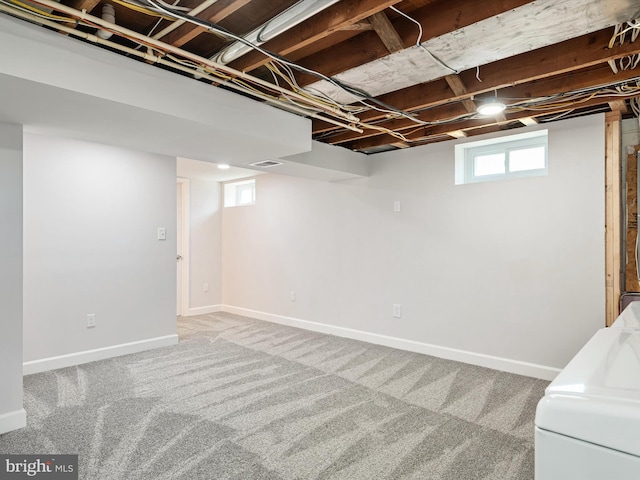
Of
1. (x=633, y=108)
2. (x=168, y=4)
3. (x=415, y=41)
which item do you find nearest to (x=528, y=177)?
(x=633, y=108)

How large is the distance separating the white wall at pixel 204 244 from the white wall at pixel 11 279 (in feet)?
11.8

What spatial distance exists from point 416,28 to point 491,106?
0.99m

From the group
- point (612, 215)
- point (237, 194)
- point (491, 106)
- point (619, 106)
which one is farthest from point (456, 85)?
point (237, 194)

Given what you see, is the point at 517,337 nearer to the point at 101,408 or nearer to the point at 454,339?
the point at 454,339

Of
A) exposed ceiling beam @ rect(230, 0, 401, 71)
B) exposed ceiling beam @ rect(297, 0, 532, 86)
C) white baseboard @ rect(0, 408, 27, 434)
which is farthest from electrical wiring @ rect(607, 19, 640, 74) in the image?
white baseboard @ rect(0, 408, 27, 434)

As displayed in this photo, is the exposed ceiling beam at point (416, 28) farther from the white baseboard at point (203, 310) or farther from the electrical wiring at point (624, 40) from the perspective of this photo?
the white baseboard at point (203, 310)

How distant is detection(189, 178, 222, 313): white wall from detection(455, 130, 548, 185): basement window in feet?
13.3

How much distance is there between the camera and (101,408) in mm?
2658

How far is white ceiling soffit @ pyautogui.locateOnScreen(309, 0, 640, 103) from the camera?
5.55ft

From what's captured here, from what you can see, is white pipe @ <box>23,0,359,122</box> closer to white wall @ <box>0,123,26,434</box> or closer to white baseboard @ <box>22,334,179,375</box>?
white wall @ <box>0,123,26,434</box>

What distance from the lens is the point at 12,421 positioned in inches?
92.3

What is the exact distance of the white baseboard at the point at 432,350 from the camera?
3309mm

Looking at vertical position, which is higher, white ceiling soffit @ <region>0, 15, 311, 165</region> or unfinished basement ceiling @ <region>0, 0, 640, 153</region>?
unfinished basement ceiling @ <region>0, 0, 640, 153</region>

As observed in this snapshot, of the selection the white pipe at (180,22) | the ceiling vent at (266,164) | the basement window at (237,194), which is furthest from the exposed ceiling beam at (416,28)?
the basement window at (237,194)
